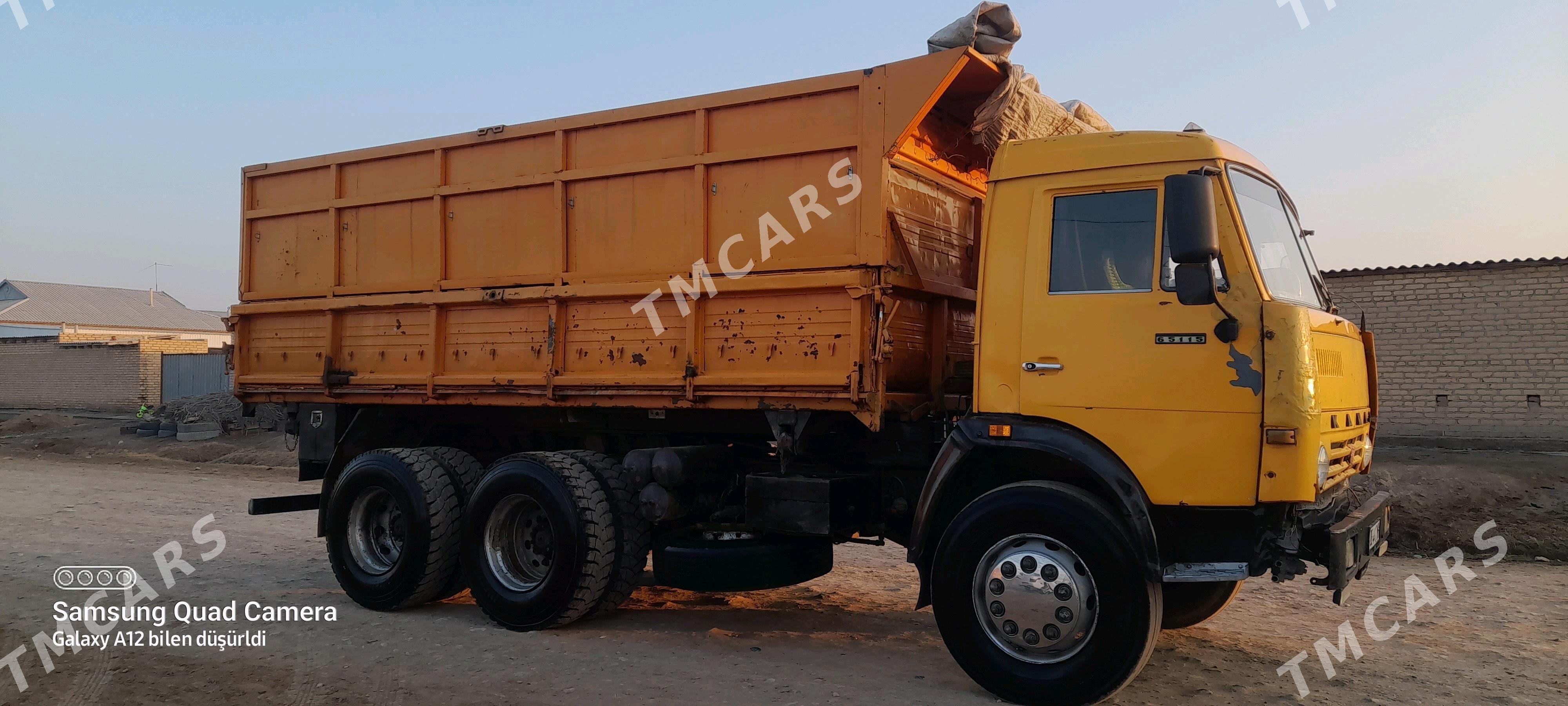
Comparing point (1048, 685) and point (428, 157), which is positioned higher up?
point (428, 157)

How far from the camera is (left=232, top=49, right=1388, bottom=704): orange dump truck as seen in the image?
4.40 metres

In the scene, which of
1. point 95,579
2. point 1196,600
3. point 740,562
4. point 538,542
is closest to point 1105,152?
point 1196,600

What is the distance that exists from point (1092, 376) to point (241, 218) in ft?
23.6

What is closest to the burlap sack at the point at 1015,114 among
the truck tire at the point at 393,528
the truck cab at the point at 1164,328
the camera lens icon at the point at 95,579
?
the truck cab at the point at 1164,328

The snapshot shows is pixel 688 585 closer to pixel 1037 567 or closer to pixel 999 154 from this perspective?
pixel 1037 567

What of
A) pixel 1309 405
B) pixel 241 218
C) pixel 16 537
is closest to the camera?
pixel 1309 405

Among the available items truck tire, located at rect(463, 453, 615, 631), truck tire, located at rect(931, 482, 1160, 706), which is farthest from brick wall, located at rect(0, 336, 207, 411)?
truck tire, located at rect(931, 482, 1160, 706)

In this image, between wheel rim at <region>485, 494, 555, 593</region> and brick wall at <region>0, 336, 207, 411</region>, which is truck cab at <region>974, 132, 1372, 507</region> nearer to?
wheel rim at <region>485, 494, 555, 593</region>

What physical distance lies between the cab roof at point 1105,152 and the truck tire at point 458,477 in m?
4.20

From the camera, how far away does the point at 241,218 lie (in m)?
8.24

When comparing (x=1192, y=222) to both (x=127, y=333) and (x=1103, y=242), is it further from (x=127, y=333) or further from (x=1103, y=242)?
(x=127, y=333)

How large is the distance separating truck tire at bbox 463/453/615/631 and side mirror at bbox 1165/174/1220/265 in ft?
11.9

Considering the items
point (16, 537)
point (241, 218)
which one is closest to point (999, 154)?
point (241, 218)

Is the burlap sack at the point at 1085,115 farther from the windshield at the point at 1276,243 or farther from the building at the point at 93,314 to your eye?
the building at the point at 93,314
